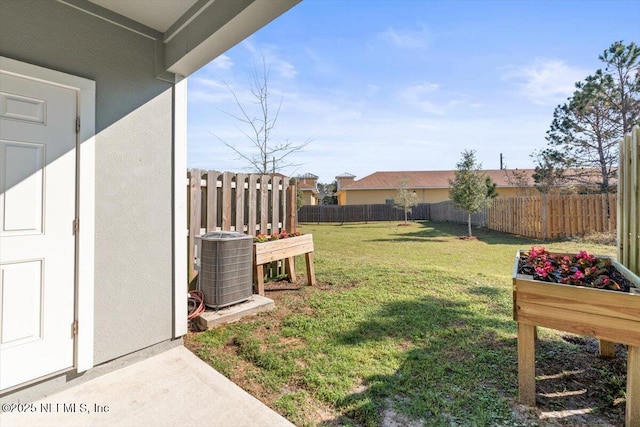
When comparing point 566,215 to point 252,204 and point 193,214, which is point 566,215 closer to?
point 252,204

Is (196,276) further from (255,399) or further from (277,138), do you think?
(277,138)

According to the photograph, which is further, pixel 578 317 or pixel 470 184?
pixel 470 184

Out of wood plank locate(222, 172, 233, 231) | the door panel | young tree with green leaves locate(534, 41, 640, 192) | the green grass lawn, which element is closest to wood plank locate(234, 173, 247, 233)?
wood plank locate(222, 172, 233, 231)

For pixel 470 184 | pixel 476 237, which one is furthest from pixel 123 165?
pixel 470 184

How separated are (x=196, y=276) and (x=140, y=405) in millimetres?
2067

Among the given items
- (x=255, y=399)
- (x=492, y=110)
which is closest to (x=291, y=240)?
(x=255, y=399)

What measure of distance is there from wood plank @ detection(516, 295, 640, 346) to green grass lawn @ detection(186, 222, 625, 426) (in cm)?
63

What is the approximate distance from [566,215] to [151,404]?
45.6 ft

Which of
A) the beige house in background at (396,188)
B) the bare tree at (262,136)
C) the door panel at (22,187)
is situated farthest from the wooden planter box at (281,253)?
the beige house in background at (396,188)

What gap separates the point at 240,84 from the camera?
6.64m

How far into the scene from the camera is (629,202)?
231 cm

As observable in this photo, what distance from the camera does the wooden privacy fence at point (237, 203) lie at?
3.99 metres

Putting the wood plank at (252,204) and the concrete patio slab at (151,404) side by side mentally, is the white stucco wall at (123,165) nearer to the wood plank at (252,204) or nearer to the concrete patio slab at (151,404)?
the concrete patio slab at (151,404)

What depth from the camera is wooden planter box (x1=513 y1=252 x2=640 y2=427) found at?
157 centimetres
